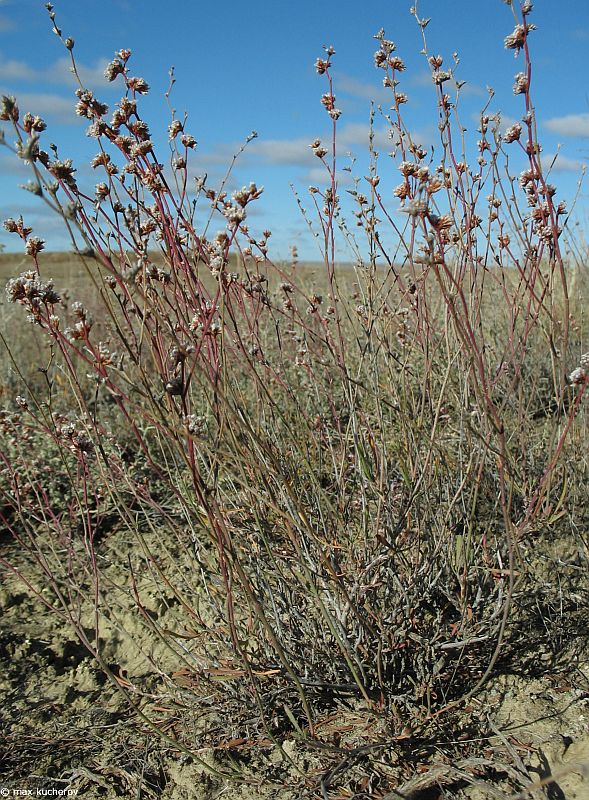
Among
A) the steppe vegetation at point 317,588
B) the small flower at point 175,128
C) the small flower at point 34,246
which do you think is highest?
the small flower at point 175,128

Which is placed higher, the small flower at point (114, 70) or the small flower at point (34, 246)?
the small flower at point (114, 70)

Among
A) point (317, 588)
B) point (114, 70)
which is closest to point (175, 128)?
point (114, 70)

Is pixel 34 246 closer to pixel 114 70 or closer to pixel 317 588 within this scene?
pixel 114 70

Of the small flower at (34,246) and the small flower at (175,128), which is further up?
the small flower at (175,128)

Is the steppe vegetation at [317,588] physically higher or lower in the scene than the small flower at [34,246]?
lower

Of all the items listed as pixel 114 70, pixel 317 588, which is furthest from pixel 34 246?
pixel 317 588

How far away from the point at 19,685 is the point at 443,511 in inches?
65.0

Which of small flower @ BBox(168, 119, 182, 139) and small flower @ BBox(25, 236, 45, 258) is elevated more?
small flower @ BBox(168, 119, 182, 139)

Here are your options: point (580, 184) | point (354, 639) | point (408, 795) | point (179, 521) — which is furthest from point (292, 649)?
point (580, 184)

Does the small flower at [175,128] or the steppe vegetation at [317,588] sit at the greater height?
the small flower at [175,128]

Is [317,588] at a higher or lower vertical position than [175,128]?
lower

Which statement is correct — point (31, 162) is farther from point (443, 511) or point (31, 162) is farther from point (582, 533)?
point (582, 533)

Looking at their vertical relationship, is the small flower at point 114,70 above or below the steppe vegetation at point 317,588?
above

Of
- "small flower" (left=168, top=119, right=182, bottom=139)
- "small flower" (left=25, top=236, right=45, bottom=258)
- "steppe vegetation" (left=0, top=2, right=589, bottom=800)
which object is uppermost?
"small flower" (left=168, top=119, right=182, bottom=139)
